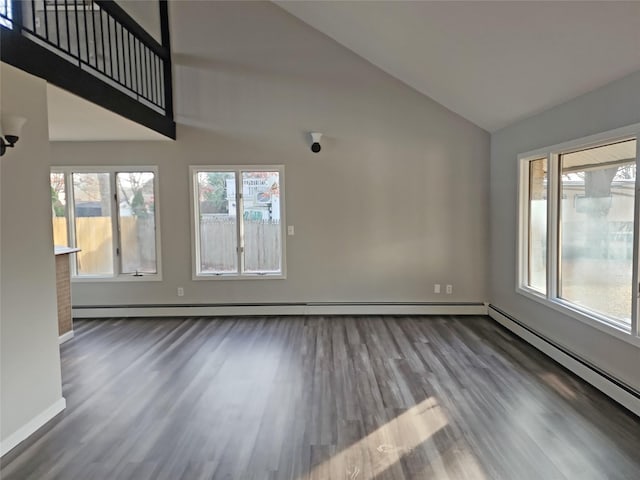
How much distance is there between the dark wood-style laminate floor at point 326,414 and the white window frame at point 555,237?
533mm

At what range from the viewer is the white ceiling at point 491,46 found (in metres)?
2.57

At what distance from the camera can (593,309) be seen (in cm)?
336

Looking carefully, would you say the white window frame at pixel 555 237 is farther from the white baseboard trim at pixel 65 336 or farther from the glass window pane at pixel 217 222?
the white baseboard trim at pixel 65 336

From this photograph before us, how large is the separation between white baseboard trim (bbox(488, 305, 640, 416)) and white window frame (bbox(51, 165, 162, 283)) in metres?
4.57

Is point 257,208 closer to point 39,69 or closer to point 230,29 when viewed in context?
point 230,29

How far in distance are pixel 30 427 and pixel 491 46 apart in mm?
4456

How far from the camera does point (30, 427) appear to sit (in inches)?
101

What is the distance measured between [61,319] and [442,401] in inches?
160

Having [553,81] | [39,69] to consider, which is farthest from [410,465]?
[39,69]

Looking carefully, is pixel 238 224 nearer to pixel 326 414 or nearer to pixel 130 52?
pixel 130 52

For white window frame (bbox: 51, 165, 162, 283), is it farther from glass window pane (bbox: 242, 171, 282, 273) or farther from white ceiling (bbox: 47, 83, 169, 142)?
glass window pane (bbox: 242, 171, 282, 273)

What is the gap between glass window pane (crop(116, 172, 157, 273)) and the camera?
5.36m

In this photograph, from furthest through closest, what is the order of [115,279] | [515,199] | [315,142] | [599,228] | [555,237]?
[115,279]
[315,142]
[515,199]
[555,237]
[599,228]

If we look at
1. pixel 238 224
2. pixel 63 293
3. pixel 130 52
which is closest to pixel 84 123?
pixel 130 52
